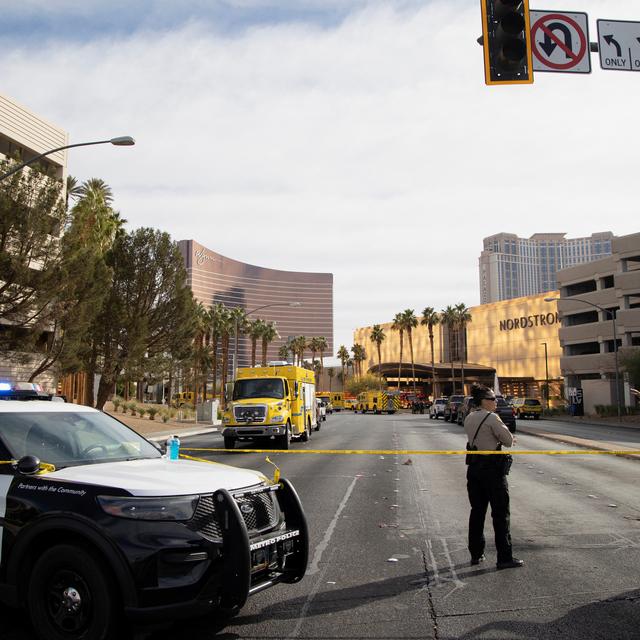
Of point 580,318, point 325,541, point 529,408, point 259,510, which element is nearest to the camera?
point 259,510

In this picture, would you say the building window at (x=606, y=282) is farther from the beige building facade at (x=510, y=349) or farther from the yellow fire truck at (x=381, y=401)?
the beige building facade at (x=510, y=349)

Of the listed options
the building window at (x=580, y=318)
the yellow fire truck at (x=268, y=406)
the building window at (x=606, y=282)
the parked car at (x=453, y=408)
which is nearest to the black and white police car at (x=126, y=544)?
the yellow fire truck at (x=268, y=406)

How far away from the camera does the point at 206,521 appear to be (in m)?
4.29

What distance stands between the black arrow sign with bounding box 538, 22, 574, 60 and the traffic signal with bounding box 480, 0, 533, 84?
0.58 meters

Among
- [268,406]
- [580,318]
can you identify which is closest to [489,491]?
[268,406]

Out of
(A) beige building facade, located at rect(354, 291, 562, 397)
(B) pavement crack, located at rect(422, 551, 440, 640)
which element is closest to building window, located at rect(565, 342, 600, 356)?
(A) beige building facade, located at rect(354, 291, 562, 397)

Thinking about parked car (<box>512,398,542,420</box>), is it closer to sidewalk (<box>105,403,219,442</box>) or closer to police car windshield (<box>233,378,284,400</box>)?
sidewalk (<box>105,403,219,442</box>)

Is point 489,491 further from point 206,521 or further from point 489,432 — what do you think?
point 206,521

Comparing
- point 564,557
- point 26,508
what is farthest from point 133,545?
point 564,557

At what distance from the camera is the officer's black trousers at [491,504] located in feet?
21.3

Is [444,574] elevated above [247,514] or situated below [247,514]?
below

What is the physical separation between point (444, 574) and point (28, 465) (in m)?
3.96

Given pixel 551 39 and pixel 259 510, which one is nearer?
pixel 259 510

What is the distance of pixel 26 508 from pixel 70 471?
39cm
